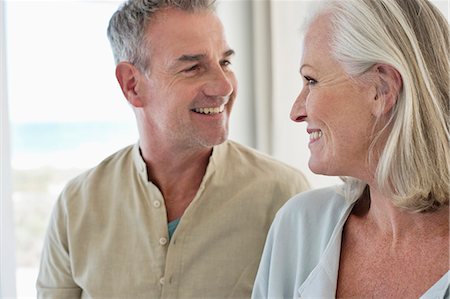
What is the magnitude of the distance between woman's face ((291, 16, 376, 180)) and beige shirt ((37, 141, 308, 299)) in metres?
0.47

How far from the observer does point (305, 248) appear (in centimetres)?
161

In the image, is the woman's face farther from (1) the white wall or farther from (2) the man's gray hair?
(1) the white wall

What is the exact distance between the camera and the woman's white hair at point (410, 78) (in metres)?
1.37

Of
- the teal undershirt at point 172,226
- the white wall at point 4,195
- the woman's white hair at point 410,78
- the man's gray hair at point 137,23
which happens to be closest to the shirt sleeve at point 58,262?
the teal undershirt at point 172,226

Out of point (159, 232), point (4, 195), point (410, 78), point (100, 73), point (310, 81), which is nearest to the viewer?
point (410, 78)

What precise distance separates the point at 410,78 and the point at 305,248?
1.59 feet

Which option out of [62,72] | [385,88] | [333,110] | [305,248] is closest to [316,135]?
[333,110]

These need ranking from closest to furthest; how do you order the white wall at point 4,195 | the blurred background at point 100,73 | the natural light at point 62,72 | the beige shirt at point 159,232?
the beige shirt at point 159,232 < the white wall at point 4,195 < the blurred background at point 100,73 < the natural light at point 62,72

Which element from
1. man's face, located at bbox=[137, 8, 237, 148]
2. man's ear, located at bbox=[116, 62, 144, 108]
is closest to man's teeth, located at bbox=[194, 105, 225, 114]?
man's face, located at bbox=[137, 8, 237, 148]

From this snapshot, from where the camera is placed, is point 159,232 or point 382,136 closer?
point 382,136

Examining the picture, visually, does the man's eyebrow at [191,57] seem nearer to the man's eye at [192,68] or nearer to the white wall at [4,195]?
the man's eye at [192,68]

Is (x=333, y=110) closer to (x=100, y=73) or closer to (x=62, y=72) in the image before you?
(x=100, y=73)

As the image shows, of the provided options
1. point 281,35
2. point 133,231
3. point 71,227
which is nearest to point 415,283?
point 133,231

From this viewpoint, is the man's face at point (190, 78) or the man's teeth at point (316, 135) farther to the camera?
the man's face at point (190, 78)
